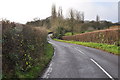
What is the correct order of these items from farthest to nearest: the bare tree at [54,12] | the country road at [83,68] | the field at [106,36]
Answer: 1. the bare tree at [54,12]
2. the field at [106,36]
3. the country road at [83,68]

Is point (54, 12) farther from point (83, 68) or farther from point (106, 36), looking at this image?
point (83, 68)

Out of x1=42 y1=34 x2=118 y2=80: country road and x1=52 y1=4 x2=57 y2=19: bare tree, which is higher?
x1=52 y1=4 x2=57 y2=19: bare tree

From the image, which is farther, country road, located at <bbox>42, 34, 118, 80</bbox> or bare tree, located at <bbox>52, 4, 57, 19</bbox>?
bare tree, located at <bbox>52, 4, 57, 19</bbox>

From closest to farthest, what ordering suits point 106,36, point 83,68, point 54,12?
point 83,68 < point 106,36 < point 54,12

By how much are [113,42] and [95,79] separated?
15873 millimetres

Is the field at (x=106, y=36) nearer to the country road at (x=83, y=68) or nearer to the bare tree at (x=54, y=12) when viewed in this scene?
the country road at (x=83, y=68)

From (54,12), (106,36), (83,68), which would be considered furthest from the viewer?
(54,12)

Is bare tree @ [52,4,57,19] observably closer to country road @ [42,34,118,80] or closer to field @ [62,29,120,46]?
field @ [62,29,120,46]

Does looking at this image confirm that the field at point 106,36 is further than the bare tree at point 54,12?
No

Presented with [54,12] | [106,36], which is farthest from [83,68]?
[54,12]

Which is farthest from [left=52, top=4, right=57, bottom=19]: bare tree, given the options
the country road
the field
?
the country road

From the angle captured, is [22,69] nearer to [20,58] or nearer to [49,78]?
[20,58]

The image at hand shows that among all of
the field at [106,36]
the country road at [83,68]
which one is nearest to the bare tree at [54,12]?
the field at [106,36]

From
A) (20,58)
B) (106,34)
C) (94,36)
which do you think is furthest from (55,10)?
(20,58)
